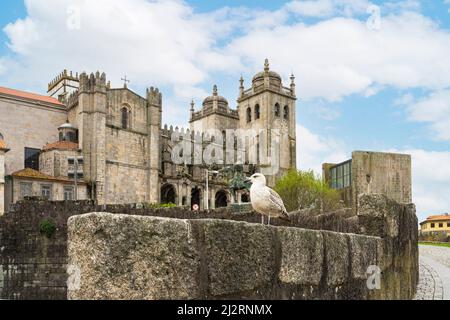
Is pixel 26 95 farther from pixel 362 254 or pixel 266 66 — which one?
pixel 362 254

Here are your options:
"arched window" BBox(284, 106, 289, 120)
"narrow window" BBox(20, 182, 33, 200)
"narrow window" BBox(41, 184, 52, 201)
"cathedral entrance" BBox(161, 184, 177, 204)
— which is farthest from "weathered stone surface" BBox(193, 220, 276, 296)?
"arched window" BBox(284, 106, 289, 120)

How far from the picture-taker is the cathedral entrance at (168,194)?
53344mm

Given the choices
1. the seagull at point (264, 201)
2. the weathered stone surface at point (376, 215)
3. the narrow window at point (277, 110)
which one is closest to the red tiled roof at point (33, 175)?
the narrow window at point (277, 110)

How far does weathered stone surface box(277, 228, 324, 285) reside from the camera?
11.9 feet

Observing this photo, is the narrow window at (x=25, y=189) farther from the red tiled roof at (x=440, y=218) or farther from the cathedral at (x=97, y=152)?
the red tiled roof at (x=440, y=218)

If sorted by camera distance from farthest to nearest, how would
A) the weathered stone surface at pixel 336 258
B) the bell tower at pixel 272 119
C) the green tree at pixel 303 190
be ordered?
the bell tower at pixel 272 119, the green tree at pixel 303 190, the weathered stone surface at pixel 336 258

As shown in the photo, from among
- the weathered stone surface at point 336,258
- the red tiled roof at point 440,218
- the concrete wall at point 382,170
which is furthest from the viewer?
the red tiled roof at point 440,218

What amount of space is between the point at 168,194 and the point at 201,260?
171 feet

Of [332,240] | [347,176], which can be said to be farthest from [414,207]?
[347,176]

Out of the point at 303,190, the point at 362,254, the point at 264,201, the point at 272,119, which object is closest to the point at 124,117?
the point at 303,190

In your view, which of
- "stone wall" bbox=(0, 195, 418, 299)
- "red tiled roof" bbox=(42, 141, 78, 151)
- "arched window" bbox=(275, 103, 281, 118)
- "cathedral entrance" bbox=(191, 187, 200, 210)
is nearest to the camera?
"stone wall" bbox=(0, 195, 418, 299)

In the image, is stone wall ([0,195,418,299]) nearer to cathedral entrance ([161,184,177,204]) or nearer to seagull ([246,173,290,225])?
seagull ([246,173,290,225])

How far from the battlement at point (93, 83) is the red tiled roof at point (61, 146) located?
5.12m

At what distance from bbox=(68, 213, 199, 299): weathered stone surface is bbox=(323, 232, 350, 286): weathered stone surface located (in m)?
1.99
